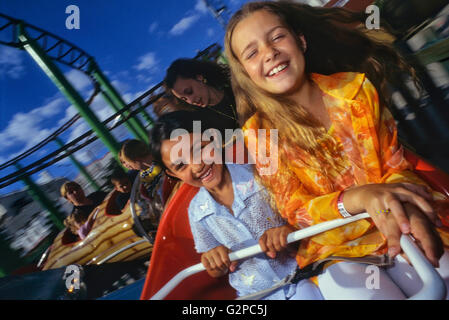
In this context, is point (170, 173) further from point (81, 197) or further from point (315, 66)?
point (315, 66)

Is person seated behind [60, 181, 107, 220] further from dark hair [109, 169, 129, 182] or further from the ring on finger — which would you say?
the ring on finger

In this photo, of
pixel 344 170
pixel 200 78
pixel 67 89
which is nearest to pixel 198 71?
pixel 200 78

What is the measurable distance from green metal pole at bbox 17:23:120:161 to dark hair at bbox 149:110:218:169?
142 mm

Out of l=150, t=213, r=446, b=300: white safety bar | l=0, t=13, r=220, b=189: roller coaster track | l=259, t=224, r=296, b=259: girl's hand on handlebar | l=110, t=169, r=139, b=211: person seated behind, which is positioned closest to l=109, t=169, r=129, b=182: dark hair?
l=110, t=169, r=139, b=211: person seated behind

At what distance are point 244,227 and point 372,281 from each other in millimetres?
350

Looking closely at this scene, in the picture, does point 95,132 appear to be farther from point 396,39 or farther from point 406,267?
point 396,39

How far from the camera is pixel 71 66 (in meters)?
0.75

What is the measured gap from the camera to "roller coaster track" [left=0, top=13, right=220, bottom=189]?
712 mm

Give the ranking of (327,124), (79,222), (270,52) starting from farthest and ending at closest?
(79,222), (327,124), (270,52)

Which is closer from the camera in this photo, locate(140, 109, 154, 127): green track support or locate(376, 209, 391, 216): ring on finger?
locate(376, 209, 391, 216): ring on finger

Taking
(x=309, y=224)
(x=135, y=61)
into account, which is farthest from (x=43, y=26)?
(x=309, y=224)

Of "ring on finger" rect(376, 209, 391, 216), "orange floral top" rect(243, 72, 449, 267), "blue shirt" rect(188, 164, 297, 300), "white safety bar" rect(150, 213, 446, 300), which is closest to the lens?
"white safety bar" rect(150, 213, 446, 300)

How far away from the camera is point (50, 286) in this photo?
0.82 meters

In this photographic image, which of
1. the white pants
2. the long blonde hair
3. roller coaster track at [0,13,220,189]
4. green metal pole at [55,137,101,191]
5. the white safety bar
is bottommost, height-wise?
the white pants
